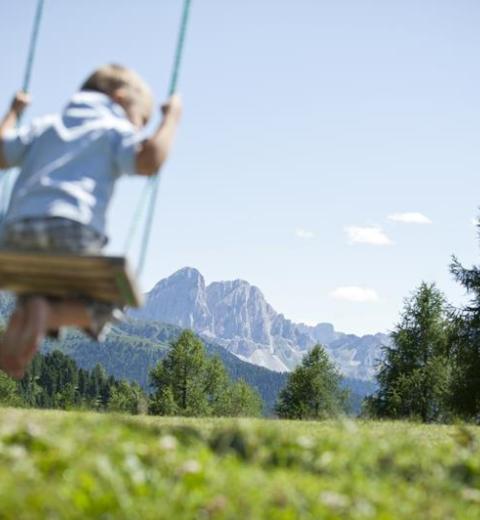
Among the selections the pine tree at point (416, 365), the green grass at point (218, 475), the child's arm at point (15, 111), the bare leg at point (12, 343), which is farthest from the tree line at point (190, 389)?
the green grass at point (218, 475)

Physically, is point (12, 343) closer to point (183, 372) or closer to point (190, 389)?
point (183, 372)

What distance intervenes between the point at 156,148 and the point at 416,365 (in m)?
37.2

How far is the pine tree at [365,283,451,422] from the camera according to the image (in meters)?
37.8

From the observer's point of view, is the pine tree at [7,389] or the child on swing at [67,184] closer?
the child on swing at [67,184]

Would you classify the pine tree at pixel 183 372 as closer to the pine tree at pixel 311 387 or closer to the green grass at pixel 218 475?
the pine tree at pixel 311 387

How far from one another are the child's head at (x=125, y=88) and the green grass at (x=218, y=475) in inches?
90.7

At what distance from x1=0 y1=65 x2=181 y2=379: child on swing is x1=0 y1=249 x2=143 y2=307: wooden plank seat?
0.35 feet

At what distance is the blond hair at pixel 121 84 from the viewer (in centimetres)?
527

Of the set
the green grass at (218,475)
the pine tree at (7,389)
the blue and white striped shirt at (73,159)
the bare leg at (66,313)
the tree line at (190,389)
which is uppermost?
the blue and white striped shirt at (73,159)

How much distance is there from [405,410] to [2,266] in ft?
118

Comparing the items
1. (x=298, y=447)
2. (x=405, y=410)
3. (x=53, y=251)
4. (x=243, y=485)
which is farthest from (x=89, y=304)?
(x=405, y=410)

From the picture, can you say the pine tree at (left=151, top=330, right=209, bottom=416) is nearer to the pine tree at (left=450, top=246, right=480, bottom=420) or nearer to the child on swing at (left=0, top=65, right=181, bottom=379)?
the pine tree at (left=450, top=246, right=480, bottom=420)

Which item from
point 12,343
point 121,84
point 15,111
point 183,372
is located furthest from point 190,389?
point 12,343

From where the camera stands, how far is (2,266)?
450 centimetres
